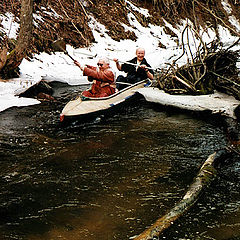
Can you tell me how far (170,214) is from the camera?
3182 mm

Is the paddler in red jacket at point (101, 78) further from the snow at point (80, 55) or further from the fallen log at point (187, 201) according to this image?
the fallen log at point (187, 201)

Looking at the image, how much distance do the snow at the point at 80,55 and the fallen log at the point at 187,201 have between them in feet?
7.04

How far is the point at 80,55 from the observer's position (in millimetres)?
14055

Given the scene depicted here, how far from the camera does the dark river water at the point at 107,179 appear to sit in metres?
3.27

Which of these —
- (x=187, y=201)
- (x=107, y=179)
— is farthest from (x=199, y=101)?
(x=187, y=201)

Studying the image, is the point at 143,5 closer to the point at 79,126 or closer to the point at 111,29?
the point at 111,29

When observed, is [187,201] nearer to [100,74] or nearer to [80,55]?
[100,74]

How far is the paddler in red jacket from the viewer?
281 inches

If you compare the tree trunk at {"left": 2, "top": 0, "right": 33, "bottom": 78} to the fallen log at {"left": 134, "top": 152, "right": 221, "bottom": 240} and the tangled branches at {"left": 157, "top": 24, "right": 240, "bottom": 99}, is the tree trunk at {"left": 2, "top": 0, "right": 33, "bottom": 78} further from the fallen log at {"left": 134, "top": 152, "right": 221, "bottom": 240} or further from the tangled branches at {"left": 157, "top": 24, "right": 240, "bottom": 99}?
the fallen log at {"left": 134, "top": 152, "right": 221, "bottom": 240}

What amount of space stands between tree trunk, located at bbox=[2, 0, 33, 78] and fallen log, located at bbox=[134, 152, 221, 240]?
7498 mm

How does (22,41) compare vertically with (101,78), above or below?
above

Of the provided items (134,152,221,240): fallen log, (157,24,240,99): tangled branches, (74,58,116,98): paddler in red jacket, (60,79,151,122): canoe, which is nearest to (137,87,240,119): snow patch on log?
(157,24,240,99): tangled branches

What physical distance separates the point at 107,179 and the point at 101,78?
3.39m

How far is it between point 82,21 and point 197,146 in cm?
1228
